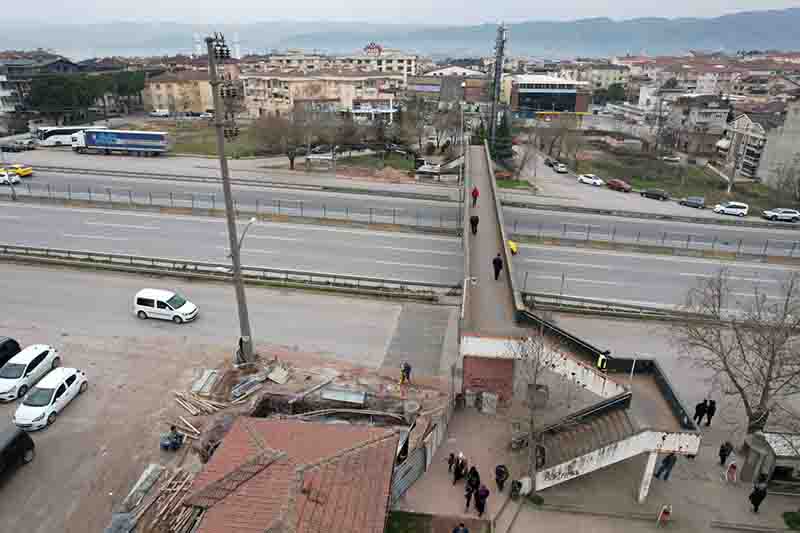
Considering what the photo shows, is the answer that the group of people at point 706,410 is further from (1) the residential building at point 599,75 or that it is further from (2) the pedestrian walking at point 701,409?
(1) the residential building at point 599,75

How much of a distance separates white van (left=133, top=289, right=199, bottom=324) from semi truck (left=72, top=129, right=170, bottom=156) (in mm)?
38501

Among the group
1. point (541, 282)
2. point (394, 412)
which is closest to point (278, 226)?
point (541, 282)

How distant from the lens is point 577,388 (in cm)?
1880

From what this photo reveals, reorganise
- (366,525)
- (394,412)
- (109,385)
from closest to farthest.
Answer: (366,525), (394,412), (109,385)

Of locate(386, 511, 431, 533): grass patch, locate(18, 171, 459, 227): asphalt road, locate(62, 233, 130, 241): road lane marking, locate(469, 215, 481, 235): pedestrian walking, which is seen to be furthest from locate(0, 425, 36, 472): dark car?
locate(18, 171, 459, 227): asphalt road

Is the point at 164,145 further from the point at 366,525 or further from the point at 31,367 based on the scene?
the point at 366,525

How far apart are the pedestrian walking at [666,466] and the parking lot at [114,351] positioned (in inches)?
402

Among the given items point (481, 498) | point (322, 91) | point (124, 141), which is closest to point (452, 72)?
point (322, 91)

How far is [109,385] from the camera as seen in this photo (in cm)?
1819

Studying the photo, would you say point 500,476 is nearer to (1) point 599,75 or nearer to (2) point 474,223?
(2) point 474,223

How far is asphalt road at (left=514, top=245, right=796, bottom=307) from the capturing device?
2786 cm

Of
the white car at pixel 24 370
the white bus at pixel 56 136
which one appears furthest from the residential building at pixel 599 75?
the white car at pixel 24 370

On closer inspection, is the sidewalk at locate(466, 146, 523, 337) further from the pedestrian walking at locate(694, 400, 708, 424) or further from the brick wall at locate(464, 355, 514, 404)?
the pedestrian walking at locate(694, 400, 708, 424)

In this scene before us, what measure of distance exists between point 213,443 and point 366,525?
274 inches
